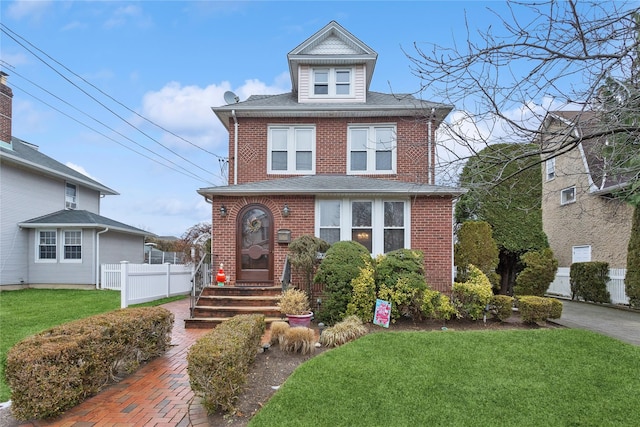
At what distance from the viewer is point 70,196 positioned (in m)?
19.8

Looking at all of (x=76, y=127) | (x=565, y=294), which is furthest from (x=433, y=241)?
Result: (x=76, y=127)

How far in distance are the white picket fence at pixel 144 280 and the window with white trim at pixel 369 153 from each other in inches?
290

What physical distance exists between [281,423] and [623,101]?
4857 millimetres

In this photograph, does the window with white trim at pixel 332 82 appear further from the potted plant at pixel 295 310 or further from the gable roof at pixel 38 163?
the gable roof at pixel 38 163

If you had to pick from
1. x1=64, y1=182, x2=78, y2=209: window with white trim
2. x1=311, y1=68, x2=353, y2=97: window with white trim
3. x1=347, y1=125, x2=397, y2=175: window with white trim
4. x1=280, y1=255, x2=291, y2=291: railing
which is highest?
x1=311, y1=68, x2=353, y2=97: window with white trim

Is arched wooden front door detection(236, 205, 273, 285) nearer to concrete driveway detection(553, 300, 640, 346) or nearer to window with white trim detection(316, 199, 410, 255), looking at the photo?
window with white trim detection(316, 199, 410, 255)

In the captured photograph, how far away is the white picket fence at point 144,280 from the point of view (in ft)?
34.3

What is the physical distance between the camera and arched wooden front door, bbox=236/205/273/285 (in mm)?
10078

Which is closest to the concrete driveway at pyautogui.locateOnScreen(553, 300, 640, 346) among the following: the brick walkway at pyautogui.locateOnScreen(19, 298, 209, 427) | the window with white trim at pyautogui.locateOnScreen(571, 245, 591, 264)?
the window with white trim at pyautogui.locateOnScreen(571, 245, 591, 264)

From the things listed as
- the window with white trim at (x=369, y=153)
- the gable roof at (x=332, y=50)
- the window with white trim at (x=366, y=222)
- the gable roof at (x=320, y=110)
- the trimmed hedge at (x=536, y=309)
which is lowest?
the trimmed hedge at (x=536, y=309)

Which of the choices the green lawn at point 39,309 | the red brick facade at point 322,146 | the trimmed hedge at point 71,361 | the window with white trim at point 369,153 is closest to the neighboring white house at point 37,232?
the green lawn at point 39,309

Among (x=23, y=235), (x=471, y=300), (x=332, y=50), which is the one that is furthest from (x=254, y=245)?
(x=23, y=235)

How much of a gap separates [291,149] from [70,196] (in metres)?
15.0

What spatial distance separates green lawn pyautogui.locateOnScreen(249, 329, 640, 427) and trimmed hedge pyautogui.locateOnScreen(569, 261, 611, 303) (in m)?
8.86
